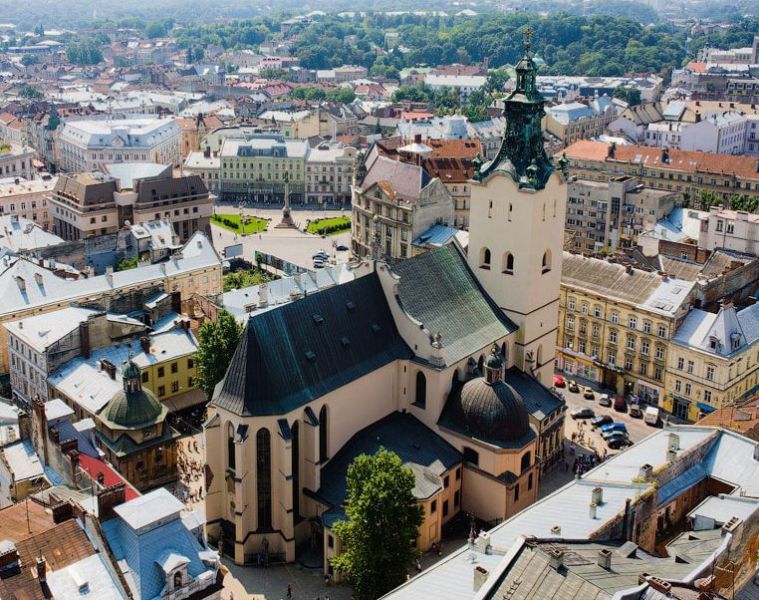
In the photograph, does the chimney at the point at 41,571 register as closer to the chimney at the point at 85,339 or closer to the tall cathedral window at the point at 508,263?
the chimney at the point at 85,339

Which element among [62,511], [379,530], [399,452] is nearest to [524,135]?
[399,452]

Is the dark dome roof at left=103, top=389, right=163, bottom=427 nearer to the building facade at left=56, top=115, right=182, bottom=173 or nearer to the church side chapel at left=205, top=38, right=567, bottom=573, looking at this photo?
the church side chapel at left=205, top=38, right=567, bottom=573

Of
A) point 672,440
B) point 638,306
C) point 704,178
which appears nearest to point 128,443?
point 672,440

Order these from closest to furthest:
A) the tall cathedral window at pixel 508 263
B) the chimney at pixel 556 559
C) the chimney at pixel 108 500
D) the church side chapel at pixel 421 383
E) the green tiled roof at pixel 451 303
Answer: the chimney at pixel 556 559, the chimney at pixel 108 500, the church side chapel at pixel 421 383, the green tiled roof at pixel 451 303, the tall cathedral window at pixel 508 263

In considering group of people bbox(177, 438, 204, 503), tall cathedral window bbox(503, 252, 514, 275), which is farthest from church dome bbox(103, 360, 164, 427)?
tall cathedral window bbox(503, 252, 514, 275)

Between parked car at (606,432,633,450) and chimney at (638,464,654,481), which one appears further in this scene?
parked car at (606,432,633,450)

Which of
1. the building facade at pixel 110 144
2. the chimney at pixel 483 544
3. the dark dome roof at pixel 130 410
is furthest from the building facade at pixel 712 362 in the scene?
the building facade at pixel 110 144

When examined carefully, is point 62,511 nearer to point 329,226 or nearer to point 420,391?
point 420,391
